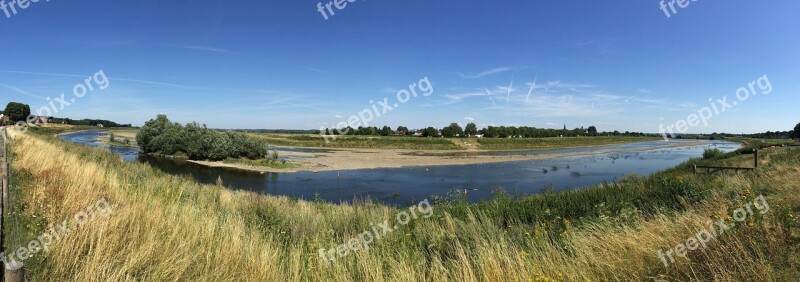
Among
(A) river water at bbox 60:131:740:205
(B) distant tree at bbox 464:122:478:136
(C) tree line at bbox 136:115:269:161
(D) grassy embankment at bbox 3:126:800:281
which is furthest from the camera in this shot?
(B) distant tree at bbox 464:122:478:136

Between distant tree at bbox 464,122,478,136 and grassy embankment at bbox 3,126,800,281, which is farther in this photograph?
distant tree at bbox 464,122,478,136

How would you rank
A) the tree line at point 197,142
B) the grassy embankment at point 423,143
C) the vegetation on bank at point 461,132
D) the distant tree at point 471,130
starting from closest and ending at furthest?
the tree line at point 197,142 < the grassy embankment at point 423,143 < the vegetation on bank at point 461,132 < the distant tree at point 471,130

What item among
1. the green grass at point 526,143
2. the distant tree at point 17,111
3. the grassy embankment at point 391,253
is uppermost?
the distant tree at point 17,111

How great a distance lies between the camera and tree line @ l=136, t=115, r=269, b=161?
5562cm

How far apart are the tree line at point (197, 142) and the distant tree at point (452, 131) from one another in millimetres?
95499

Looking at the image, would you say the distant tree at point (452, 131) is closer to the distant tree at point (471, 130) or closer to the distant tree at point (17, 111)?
the distant tree at point (471, 130)

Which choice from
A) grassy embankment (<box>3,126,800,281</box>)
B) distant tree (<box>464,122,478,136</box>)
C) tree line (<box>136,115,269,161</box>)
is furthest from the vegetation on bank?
grassy embankment (<box>3,126,800,281</box>)

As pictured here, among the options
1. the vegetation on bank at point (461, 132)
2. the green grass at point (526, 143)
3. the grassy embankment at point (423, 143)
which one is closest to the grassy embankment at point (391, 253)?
the grassy embankment at point (423, 143)

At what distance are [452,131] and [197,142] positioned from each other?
10432 centimetres

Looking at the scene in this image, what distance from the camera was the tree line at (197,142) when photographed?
5562cm

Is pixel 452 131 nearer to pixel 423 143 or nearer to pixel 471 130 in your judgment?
pixel 471 130

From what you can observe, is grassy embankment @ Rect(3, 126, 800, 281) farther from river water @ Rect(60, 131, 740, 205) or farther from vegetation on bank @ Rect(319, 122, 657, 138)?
vegetation on bank @ Rect(319, 122, 657, 138)

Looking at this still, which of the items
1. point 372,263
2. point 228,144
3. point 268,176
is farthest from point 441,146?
point 372,263

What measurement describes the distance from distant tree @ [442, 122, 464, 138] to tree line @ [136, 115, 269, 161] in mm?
95499
